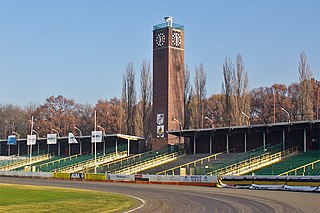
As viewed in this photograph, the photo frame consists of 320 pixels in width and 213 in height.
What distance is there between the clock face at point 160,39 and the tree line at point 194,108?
1072 centimetres

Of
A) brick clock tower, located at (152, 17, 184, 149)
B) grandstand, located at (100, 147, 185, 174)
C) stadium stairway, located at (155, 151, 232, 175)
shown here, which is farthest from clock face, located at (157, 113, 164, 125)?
stadium stairway, located at (155, 151, 232, 175)

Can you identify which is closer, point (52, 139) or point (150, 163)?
point (150, 163)

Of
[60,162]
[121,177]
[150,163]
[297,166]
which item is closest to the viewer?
[297,166]

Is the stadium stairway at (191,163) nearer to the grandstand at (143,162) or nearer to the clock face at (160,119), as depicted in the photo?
the grandstand at (143,162)

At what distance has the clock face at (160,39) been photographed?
75250 mm

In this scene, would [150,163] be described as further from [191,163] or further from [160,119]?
[160,119]

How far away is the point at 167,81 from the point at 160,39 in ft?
21.1

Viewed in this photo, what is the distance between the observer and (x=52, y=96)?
13688cm

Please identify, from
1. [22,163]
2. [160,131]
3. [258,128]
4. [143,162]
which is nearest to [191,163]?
[143,162]

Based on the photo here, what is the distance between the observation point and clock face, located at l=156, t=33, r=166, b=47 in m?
75.2

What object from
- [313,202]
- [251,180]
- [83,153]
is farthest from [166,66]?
[313,202]

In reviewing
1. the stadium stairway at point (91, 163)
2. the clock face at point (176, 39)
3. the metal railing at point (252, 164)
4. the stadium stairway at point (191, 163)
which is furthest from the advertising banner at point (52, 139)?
the metal railing at point (252, 164)

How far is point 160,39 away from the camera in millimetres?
75750

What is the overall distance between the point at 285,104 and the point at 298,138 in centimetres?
4313
